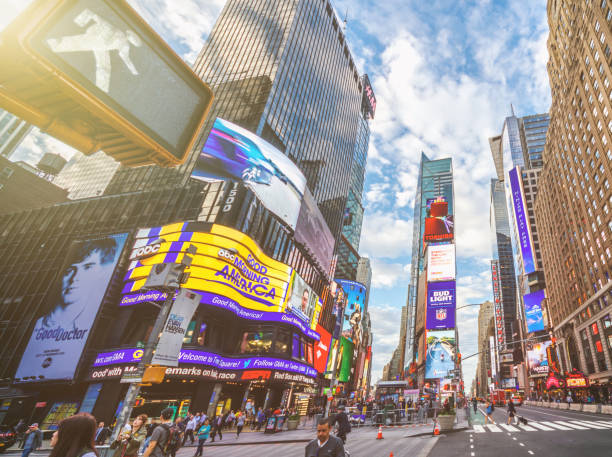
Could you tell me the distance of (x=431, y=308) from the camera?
267ft

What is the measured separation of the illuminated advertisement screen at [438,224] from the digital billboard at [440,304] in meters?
22.8

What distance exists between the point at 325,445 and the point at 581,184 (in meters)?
80.1

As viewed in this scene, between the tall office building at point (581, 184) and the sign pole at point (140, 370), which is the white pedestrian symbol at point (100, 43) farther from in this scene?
the tall office building at point (581, 184)

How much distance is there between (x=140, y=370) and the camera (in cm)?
883

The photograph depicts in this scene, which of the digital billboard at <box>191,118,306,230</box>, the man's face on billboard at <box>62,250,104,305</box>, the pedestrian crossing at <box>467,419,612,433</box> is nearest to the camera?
the pedestrian crossing at <box>467,419,612,433</box>

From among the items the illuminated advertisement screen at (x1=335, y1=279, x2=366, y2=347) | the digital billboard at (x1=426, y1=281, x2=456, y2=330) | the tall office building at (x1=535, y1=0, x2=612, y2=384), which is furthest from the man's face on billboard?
the illuminated advertisement screen at (x1=335, y1=279, x2=366, y2=347)

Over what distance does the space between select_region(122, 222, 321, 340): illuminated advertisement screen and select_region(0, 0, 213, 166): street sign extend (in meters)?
27.6

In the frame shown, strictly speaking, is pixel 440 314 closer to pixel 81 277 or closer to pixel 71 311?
pixel 81 277

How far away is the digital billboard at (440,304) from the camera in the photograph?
258ft

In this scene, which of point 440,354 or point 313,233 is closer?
point 313,233

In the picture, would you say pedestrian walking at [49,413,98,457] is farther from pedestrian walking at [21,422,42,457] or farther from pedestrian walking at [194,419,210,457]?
pedestrian walking at [194,419,210,457]

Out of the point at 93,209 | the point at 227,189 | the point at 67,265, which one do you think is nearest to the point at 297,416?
the point at 227,189

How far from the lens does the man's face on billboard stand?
32.7 m

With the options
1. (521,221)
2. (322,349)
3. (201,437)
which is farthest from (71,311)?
(521,221)
